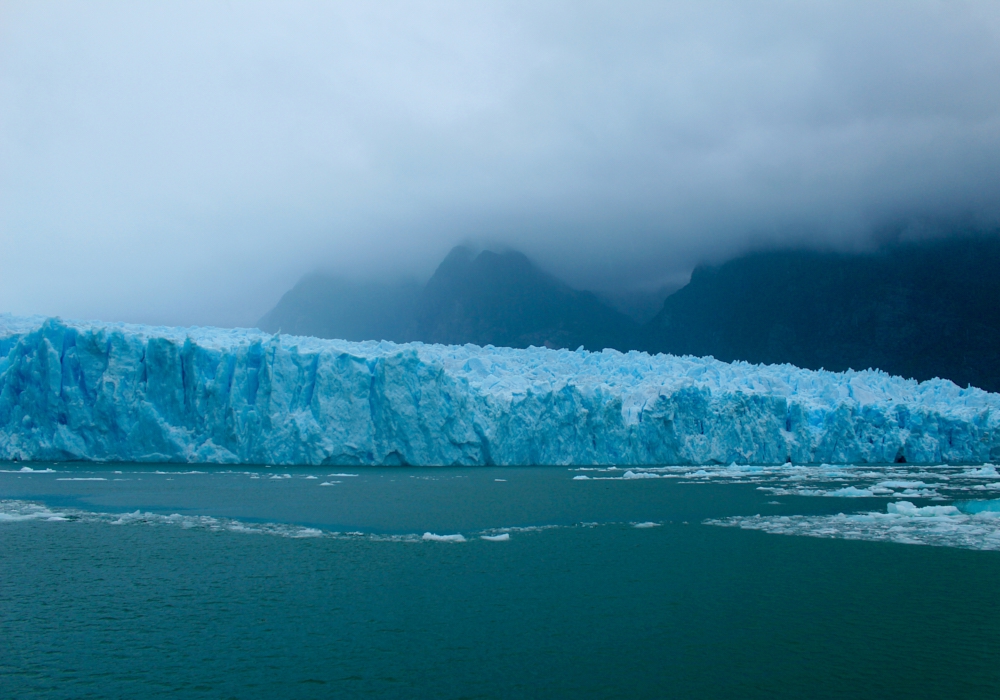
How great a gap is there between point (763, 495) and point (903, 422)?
16672 mm

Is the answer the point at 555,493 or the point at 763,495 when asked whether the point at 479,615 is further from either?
the point at 763,495

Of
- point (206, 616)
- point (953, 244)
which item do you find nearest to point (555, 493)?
point (206, 616)

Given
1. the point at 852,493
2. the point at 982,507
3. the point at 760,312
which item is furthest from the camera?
the point at 760,312

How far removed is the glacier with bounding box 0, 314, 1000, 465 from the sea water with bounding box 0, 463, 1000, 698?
8950mm

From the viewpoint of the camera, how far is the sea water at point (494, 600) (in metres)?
4.84

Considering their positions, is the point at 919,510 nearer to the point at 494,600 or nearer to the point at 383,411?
the point at 494,600

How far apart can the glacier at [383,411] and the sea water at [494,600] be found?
895cm

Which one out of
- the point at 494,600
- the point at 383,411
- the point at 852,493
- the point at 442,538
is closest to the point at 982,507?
the point at 852,493

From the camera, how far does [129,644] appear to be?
5465mm

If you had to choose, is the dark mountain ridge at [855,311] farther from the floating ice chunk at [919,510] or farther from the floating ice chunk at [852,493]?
the floating ice chunk at [919,510]

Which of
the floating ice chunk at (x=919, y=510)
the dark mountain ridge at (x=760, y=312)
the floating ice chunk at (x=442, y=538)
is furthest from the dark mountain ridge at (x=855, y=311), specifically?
the floating ice chunk at (x=442, y=538)

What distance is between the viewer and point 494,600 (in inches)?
265

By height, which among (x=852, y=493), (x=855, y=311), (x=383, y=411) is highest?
(x=855, y=311)

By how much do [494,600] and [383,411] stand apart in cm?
1674
